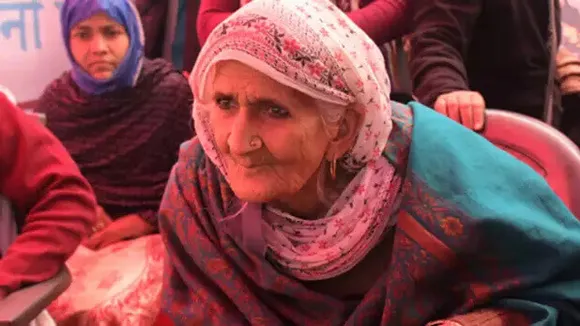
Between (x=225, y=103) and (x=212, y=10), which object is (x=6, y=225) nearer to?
(x=225, y=103)

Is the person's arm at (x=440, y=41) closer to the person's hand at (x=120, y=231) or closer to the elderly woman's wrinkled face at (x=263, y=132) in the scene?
the elderly woman's wrinkled face at (x=263, y=132)

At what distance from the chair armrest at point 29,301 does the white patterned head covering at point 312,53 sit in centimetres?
47

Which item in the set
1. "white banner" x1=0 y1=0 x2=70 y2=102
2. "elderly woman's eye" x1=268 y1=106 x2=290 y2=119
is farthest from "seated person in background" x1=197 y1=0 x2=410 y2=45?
"white banner" x1=0 y1=0 x2=70 y2=102

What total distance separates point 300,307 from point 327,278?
0.07 m

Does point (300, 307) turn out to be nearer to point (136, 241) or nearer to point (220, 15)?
point (136, 241)

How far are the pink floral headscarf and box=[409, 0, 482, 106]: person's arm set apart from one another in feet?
1.72

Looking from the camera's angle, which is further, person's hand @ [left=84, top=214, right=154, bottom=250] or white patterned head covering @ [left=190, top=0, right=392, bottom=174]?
person's hand @ [left=84, top=214, right=154, bottom=250]

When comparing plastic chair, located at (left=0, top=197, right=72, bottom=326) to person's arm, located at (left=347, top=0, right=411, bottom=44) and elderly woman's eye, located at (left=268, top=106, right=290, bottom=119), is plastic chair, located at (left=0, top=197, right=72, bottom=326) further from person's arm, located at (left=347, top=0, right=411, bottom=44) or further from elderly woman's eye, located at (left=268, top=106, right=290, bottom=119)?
person's arm, located at (left=347, top=0, right=411, bottom=44)

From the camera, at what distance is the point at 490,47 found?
5.07ft

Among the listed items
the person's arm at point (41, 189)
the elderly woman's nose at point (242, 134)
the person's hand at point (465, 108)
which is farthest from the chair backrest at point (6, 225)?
the person's hand at point (465, 108)

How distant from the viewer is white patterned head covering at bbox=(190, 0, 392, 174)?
0.84 metres

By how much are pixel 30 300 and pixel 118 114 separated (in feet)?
3.14

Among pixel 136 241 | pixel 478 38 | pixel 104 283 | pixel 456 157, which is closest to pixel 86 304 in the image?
pixel 104 283

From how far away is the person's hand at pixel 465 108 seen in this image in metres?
1.23
